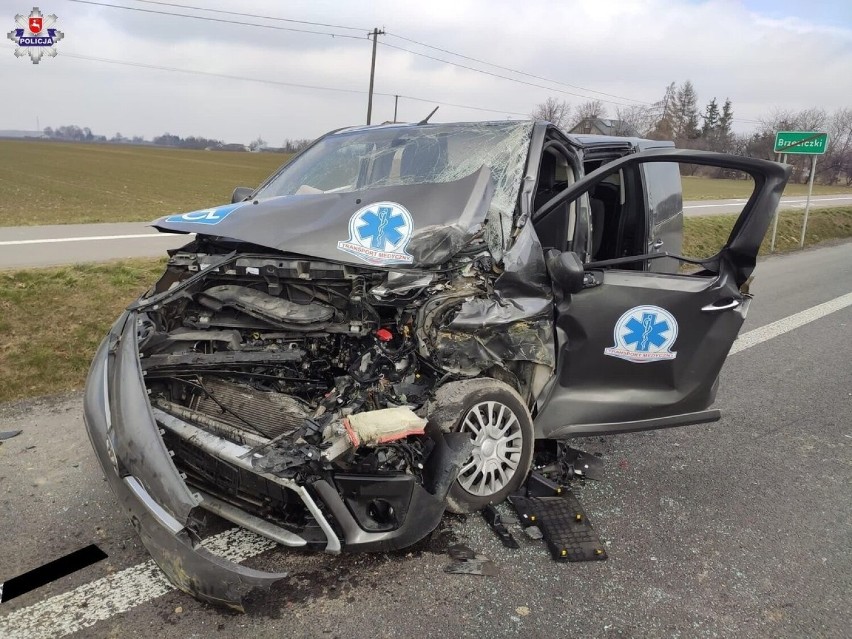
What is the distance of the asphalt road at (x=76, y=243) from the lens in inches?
355

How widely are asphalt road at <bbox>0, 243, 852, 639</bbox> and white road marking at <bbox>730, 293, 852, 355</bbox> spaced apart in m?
2.40

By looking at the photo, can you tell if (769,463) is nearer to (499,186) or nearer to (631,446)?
(631,446)

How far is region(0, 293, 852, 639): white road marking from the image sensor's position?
2.43 meters

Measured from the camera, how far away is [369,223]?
3.32m

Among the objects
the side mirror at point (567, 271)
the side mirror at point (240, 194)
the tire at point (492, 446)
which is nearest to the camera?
the tire at point (492, 446)

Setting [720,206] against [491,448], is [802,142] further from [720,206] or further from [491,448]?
[491,448]

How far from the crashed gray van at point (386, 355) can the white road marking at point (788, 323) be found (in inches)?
130

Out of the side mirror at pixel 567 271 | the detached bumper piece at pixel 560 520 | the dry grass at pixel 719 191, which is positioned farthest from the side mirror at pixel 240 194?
the dry grass at pixel 719 191

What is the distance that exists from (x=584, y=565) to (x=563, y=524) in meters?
0.30

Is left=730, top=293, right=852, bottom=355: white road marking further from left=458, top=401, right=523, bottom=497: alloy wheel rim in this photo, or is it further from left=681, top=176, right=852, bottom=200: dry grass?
left=681, top=176, right=852, bottom=200: dry grass

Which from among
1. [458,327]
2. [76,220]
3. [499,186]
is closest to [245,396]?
[458,327]

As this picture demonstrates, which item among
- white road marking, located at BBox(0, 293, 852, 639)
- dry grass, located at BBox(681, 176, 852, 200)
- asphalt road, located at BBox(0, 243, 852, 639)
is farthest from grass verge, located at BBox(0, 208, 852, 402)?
dry grass, located at BBox(681, 176, 852, 200)

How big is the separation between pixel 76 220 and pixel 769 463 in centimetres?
1599

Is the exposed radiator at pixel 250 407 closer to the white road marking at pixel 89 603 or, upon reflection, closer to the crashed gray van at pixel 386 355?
the crashed gray van at pixel 386 355
